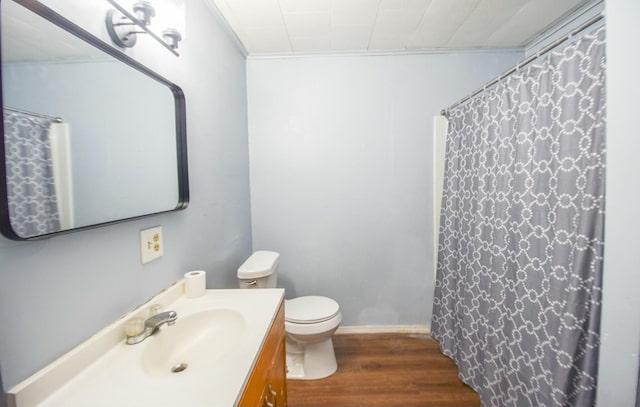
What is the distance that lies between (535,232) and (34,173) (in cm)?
175

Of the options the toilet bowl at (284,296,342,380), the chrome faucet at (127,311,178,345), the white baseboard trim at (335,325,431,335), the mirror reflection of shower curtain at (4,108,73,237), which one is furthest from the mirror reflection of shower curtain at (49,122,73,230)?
the white baseboard trim at (335,325,431,335)

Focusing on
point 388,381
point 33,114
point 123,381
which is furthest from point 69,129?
point 388,381

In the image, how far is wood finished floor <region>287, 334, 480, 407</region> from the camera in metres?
1.49

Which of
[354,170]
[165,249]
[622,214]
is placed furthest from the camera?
[354,170]

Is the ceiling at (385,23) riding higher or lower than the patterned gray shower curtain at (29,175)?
higher

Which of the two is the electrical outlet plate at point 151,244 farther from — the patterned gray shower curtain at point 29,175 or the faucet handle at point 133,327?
the patterned gray shower curtain at point 29,175

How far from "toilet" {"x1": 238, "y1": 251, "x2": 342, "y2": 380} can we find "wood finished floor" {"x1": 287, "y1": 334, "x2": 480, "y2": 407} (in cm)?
8

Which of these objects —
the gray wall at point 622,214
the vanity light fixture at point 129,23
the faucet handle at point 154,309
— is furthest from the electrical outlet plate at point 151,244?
the gray wall at point 622,214

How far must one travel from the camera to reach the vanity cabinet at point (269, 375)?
2.33 feet

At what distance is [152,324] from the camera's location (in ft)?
2.79

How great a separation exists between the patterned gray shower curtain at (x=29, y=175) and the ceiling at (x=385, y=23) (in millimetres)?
1323

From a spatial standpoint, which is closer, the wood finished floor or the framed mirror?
the framed mirror

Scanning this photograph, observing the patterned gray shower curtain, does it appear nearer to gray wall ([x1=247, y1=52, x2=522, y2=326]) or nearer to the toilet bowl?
the toilet bowl

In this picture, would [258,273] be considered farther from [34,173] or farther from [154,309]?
[34,173]
